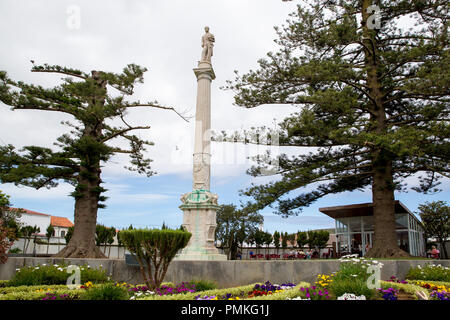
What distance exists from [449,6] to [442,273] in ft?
35.1

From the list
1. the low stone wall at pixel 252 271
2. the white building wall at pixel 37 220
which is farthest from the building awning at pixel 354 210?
the white building wall at pixel 37 220

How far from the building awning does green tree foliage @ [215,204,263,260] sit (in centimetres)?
980

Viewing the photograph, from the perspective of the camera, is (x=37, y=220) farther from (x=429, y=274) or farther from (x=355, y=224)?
(x=429, y=274)

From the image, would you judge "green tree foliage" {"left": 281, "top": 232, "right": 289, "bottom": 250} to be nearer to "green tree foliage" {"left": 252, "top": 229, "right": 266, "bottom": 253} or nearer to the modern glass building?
"green tree foliage" {"left": 252, "top": 229, "right": 266, "bottom": 253}

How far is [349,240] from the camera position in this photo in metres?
23.4

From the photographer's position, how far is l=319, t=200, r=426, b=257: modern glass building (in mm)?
21219

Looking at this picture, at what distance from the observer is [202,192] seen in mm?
12492

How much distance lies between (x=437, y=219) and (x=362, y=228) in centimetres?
924

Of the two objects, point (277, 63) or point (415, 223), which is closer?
point (277, 63)

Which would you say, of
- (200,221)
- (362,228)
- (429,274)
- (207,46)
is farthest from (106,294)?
(362,228)

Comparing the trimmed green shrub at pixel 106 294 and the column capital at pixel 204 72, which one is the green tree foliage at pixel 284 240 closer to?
the column capital at pixel 204 72
